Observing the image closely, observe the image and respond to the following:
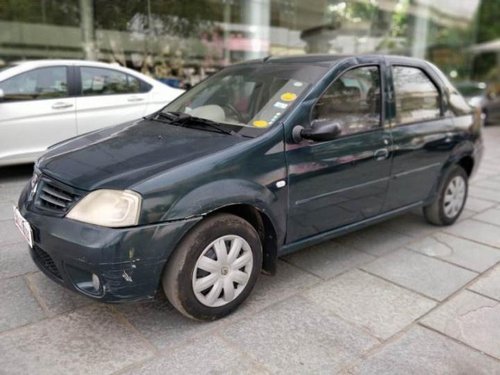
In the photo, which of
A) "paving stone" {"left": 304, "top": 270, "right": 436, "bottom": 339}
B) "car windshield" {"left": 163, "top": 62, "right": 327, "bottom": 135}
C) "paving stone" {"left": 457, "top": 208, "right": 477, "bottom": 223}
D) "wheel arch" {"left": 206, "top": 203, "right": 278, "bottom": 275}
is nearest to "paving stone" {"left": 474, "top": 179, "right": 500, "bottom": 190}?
"paving stone" {"left": 457, "top": 208, "right": 477, "bottom": 223}

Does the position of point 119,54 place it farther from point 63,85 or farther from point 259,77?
point 259,77

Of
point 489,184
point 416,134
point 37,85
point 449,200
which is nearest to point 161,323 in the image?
point 416,134

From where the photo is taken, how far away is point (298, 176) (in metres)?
3.06

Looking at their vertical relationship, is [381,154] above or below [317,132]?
below

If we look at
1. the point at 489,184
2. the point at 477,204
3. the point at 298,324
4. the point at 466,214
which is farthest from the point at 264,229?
the point at 489,184

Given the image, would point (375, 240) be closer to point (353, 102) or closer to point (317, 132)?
point (353, 102)

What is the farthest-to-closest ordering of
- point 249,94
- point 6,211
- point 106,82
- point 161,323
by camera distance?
1. point 106,82
2. point 6,211
3. point 249,94
4. point 161,323

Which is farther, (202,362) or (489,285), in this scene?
(489,285)

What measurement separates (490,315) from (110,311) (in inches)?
96.9

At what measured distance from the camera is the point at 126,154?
280 cm

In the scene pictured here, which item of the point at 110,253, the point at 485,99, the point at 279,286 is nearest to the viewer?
the point at 110,253

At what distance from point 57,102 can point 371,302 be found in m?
4.47

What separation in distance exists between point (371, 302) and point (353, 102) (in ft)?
4.86

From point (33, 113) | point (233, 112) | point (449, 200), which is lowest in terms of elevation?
point (449, 200)
